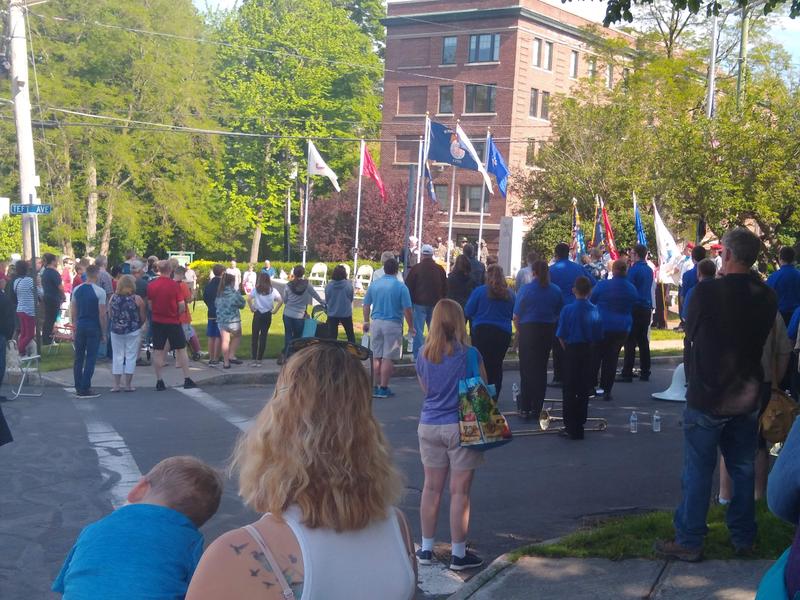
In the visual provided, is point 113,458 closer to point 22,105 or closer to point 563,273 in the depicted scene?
point 563,273

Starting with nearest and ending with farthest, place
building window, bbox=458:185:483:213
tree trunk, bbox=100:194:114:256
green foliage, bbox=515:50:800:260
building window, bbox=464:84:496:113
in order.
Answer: green foliage, bbox=515:50:800:260
tree trunk, bbox=100:194:114:256
building window, bbox=464:84:496:113
building window, bbox=458:185:483:213

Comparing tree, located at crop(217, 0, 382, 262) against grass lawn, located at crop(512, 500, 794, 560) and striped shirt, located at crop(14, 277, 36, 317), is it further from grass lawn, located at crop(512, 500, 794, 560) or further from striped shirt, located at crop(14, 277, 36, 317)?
grass lawn, located at crop(512, 500, 794, 560)

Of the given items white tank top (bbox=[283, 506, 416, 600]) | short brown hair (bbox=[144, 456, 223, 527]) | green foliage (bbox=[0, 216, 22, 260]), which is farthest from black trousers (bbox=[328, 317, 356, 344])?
green foliage (bbox=[0, 216, 22, 260])

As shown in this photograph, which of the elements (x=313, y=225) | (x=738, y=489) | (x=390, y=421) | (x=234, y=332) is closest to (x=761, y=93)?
(x=234, y=332)

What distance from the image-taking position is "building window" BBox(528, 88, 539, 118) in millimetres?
56584

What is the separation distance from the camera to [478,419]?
6336mm

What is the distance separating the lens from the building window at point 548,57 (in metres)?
57.1

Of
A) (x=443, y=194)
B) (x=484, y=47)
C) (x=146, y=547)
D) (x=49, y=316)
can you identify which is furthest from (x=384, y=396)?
(x=484, y=47)

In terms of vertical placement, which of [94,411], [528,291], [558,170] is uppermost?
[558,170]

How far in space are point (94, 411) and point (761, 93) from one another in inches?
861

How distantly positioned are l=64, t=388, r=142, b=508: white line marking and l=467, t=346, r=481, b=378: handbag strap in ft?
10.0

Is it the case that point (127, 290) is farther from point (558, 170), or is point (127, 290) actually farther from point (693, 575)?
point (558, 170)

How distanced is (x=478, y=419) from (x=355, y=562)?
391 centimetres

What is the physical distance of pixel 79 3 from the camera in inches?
1880
